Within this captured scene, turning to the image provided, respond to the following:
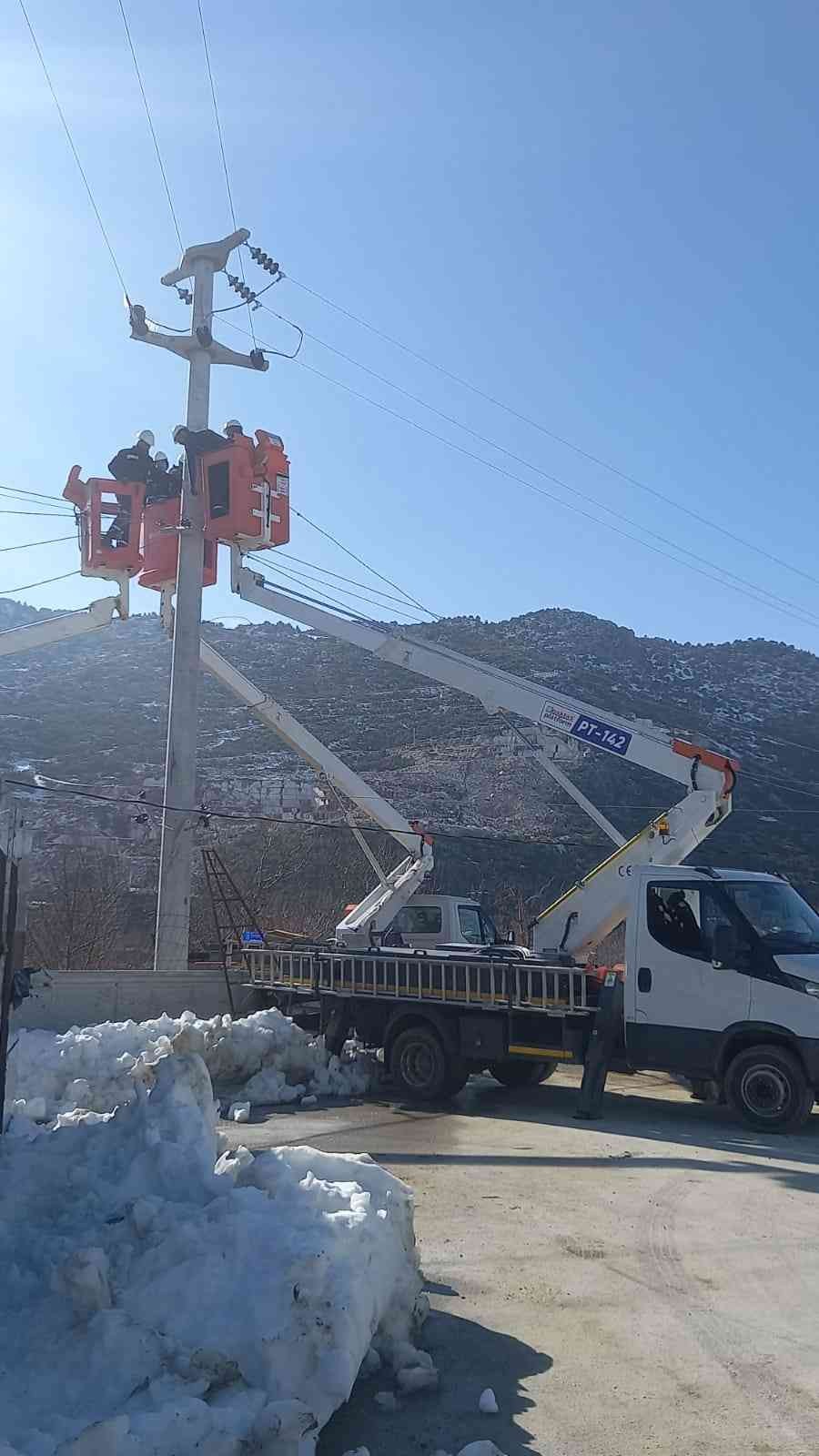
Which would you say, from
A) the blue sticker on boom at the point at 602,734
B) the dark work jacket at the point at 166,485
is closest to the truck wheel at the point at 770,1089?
the blue sticker on boom at the point at 602,734

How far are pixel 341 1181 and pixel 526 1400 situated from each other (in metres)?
1.47

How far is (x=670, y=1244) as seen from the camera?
312 inches

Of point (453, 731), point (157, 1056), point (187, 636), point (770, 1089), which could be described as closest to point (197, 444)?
point (187, 636)

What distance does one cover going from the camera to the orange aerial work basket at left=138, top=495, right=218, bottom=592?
19.9 meters

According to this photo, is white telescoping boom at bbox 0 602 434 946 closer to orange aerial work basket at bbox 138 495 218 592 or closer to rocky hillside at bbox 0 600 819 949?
orange aerial work basket at bbox 138 495 218 592

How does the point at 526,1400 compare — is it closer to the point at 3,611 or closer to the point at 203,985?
the point at 203,985

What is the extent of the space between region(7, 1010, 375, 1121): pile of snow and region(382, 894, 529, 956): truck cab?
2647mm

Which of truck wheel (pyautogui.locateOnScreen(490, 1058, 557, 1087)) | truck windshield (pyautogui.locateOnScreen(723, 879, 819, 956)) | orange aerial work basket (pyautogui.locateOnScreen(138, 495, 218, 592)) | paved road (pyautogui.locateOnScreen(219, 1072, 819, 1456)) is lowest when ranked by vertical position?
paved road (pyautogui.locateOnScreen(219, 1072, 819, 1456))

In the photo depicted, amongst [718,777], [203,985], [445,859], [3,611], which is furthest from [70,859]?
[3,611]

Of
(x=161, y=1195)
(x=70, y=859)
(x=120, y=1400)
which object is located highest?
(x=70, y=859)

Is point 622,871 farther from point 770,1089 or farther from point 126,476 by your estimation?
point 126,476

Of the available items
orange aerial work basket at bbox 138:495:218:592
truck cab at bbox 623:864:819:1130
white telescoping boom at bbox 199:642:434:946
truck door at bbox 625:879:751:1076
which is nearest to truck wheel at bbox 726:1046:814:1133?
truck cab at bbox 623:864:819:1130

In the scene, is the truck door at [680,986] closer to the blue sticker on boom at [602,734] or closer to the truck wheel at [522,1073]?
the blue sticker on boom at [602,734]

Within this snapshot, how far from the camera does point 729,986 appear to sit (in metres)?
12.4
